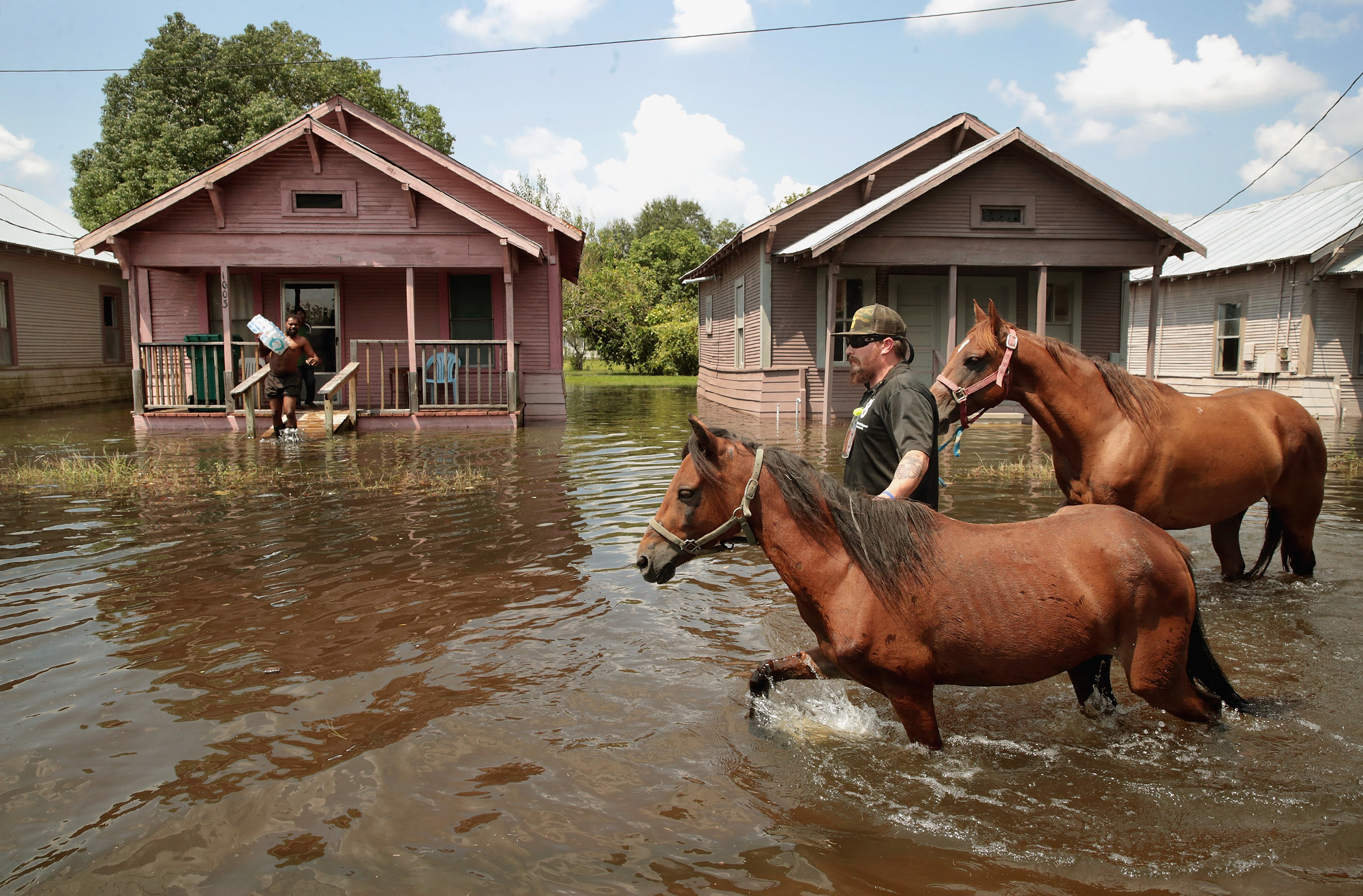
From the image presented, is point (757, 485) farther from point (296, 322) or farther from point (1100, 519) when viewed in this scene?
point (296, 322)

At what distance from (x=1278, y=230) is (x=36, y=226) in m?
34.3

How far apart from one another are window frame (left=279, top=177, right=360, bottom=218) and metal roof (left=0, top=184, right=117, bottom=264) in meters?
5.75

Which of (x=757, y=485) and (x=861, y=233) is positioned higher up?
(x=861, y=233)

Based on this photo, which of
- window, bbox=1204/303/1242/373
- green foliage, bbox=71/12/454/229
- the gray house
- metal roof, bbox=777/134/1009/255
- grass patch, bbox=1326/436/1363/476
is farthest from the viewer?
green foliage, bbox=71/12/454/229

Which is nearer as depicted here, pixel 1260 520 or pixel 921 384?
pixel 921 384

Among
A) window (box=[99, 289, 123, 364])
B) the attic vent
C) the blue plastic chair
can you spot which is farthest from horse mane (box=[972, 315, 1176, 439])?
window (box=[99, 289, 123, 364])

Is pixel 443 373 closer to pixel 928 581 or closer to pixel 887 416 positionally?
pixel 887 416

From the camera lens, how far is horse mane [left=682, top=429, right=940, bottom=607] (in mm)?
3443

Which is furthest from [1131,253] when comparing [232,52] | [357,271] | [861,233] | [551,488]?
[232,52]

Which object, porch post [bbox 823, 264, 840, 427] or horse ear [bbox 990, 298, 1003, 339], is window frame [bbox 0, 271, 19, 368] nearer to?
porch post [bbox 823, 264, 840, 427]

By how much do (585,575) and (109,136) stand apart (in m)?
39.1

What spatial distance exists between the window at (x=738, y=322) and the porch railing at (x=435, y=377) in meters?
6.93

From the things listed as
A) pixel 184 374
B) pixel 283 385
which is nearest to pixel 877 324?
pixel 283 385

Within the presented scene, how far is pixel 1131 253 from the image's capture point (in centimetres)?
1830
